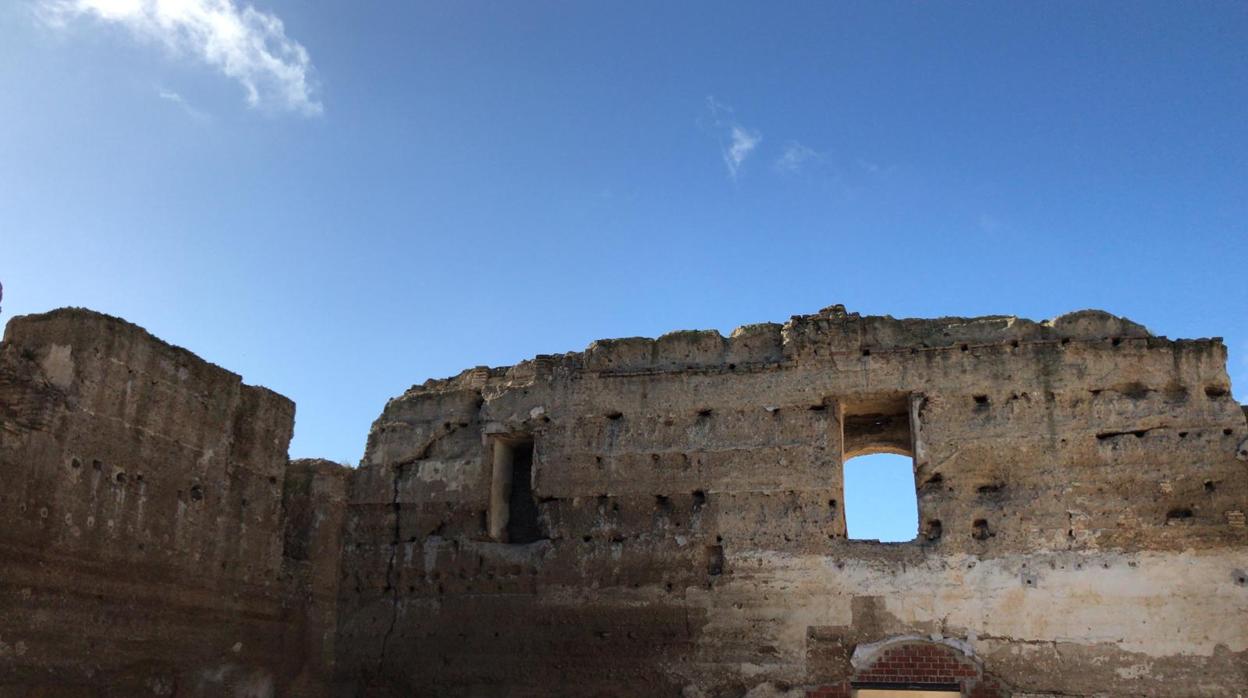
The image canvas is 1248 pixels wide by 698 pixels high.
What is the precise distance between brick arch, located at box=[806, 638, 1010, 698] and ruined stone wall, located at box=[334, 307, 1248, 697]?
0.03 metres

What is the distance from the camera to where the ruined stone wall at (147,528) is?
961 centimetres

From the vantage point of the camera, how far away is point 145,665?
10.6 meters

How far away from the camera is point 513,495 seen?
13.6 metres

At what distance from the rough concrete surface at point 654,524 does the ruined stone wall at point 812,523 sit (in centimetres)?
3

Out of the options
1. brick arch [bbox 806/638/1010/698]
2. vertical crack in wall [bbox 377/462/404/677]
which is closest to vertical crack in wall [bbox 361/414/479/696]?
vertical crack in wall [bbox 377/462/404/677]

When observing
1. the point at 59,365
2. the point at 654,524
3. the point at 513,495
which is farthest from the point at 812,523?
the point at 59,365

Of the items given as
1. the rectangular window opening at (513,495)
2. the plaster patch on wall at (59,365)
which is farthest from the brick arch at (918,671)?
the plaster patch on wall at (59,365)

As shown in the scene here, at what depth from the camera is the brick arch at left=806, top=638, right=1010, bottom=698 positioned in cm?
1091

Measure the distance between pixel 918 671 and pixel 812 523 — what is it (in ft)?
5.82

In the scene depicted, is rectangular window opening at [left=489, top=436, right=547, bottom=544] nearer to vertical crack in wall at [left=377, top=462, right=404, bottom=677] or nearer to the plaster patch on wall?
vertical crack in wall at [left=377, top=462, right=404, bottom=677]

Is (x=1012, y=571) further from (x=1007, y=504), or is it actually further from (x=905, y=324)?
(x=905, y=324)

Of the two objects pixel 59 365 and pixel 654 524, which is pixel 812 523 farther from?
pixel 59 365

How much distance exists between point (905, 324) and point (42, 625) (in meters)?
8.84

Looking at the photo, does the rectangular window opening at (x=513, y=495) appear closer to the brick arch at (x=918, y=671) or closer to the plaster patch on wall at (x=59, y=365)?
the brick arch at (x=918, y=671)
